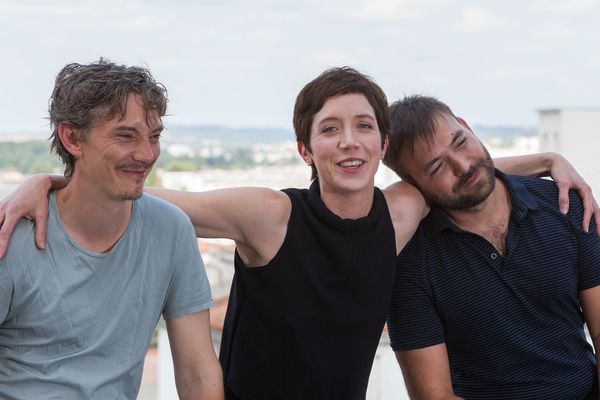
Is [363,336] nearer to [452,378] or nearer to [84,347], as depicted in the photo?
[452,378]

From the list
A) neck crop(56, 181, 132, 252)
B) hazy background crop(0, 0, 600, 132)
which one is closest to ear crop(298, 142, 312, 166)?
neck crop(56, 181, 132, 252)

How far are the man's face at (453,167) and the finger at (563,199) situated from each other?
0.69ft

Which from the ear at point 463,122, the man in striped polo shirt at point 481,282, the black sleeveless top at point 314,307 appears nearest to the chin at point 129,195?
the black sleeveless top at point 314,307

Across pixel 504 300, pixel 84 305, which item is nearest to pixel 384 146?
pixel 504 300

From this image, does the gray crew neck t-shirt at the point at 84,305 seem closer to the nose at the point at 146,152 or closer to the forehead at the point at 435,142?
the nose at the point at 146,152

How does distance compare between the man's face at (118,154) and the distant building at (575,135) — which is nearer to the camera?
the man's face at (118,154)

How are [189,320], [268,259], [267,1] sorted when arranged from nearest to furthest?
[189,320] → [268,259] → [267,1]

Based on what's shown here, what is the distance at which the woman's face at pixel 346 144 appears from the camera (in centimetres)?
197

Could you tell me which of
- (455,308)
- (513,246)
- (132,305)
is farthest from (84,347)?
(513,246)

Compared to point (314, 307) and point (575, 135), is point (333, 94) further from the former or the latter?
point (575, 135)

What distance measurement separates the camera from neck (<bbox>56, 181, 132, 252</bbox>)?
5.38 feet

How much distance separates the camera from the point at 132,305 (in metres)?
1.71

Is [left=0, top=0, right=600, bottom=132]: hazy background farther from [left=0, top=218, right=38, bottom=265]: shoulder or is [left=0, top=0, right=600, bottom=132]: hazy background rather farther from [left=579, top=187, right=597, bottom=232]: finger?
[left=0, top=218, right=38, bottom=265]: shoulder

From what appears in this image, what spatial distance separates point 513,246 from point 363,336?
450mm
